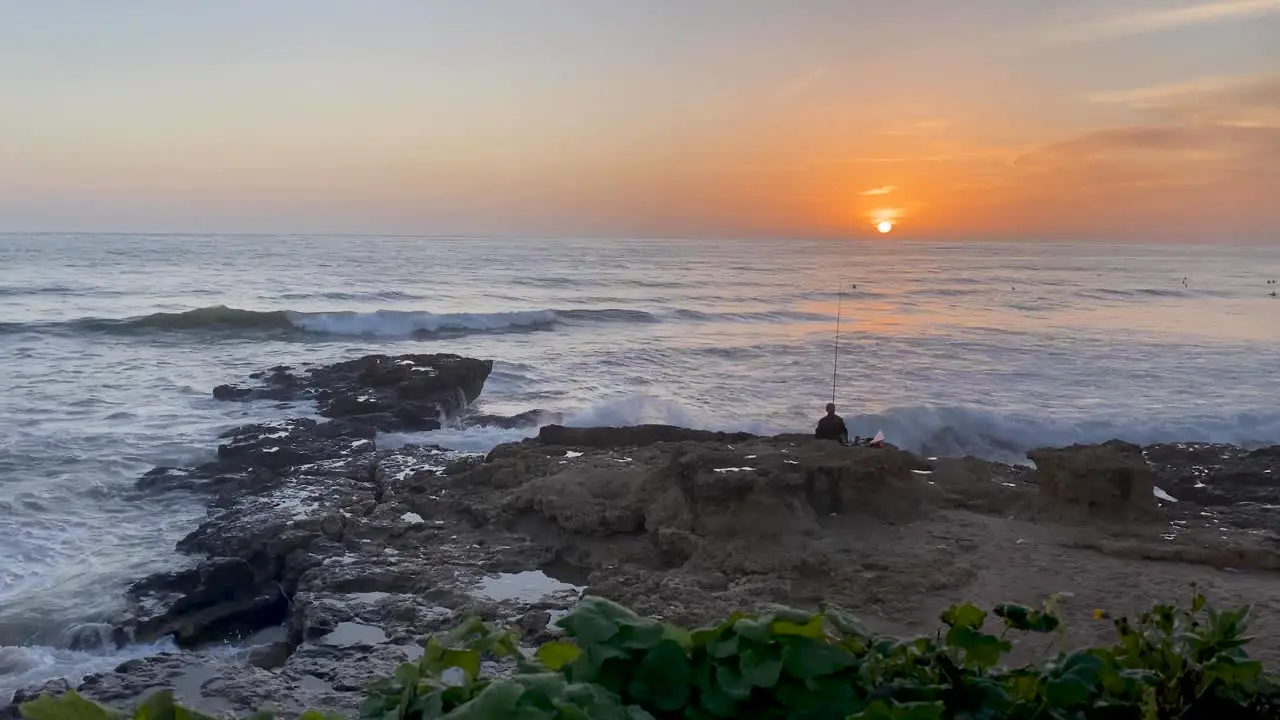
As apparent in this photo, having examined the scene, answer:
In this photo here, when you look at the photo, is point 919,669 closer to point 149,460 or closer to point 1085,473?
point 1085,473

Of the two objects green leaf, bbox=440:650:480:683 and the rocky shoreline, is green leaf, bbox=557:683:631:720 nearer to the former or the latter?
green leaf, bbox=440:650:480:683

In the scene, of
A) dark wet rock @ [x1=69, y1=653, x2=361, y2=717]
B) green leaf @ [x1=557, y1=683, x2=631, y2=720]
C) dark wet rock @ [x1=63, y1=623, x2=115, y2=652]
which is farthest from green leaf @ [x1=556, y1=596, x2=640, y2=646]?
dark wet rock @ [x1=63, y1=623, x2=115, y2=652]

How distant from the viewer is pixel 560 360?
78.8 ft

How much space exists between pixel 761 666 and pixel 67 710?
105 cm

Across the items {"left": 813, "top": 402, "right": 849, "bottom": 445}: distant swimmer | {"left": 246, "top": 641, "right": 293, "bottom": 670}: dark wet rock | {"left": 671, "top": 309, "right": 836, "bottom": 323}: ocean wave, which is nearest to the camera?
{"left": 246, "top": 641, "right": 293, "bottom": 670}: dark wet rock

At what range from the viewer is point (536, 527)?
28.9 feet

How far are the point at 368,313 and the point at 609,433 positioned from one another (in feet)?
70.2

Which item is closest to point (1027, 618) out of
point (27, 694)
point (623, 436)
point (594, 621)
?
point (594, 621)

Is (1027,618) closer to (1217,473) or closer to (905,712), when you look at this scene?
(905,712)

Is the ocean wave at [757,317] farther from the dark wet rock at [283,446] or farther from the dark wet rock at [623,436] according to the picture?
the dark wet rock at [283,446]

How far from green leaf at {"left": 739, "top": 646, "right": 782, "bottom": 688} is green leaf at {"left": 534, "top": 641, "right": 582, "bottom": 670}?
31cm

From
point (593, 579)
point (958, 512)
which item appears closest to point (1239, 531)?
point (958, 512)

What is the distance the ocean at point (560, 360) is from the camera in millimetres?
10492

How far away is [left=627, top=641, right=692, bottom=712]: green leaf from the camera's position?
1.69m
